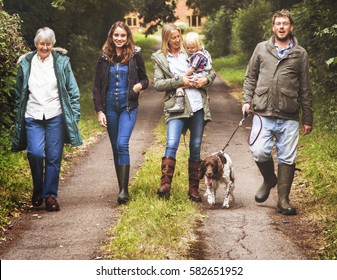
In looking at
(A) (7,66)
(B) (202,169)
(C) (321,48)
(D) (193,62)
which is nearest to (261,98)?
(D) (193,62)

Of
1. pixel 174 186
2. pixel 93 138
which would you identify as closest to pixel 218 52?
pixel 93 138

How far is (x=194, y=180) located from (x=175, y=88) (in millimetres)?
1141

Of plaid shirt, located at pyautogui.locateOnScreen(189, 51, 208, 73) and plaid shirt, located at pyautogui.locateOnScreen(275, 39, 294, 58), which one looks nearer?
plaid shirt, located at pyautogui.locateOnScreen(275, 39, 294, 58)

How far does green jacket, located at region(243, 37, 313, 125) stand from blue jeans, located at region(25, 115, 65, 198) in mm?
2285

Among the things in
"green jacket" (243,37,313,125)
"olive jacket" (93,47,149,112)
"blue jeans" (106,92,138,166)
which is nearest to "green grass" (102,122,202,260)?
"blue jeans" (106,92,138,166)

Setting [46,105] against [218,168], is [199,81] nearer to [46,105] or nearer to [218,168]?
[218,168]

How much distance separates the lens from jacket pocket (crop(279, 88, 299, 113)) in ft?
25.1

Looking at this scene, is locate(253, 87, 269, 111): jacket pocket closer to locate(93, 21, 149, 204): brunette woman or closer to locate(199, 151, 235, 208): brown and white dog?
locate(199, 151, 235, 208): brown and white dog

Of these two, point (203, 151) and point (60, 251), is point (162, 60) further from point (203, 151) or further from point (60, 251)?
point (203, 151)

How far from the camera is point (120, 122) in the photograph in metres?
8.31

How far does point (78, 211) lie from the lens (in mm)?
8336

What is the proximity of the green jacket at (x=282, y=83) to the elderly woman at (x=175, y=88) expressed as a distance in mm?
692

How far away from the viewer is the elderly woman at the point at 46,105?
26.4ft

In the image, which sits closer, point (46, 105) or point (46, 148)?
point (46, 105)
